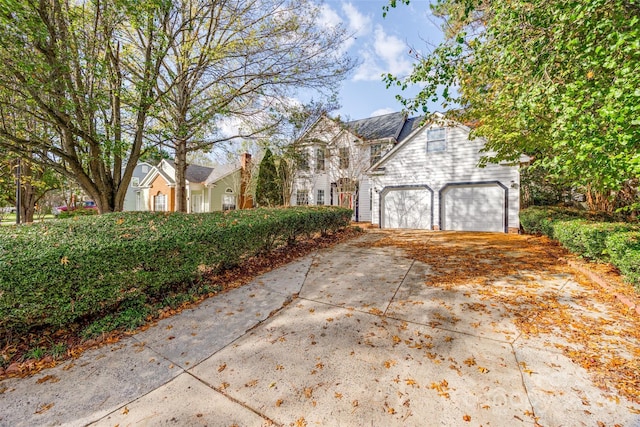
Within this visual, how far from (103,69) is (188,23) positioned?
2.89m

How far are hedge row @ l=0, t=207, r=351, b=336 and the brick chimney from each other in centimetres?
1528

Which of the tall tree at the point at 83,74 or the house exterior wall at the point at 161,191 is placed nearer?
the tall tree at the point at 83,74

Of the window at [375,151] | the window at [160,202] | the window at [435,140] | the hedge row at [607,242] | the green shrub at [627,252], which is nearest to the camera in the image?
the green shrub at [627,252]

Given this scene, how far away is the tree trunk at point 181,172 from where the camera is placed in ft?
25.3

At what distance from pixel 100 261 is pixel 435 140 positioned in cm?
1307

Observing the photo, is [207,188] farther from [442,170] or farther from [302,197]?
[442,170]

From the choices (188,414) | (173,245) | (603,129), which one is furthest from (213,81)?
(603,129)

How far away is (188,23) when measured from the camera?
22.2 ft

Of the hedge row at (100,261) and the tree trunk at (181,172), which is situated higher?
the tree trunk at (181,172)

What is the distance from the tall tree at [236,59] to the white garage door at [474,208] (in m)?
7.83

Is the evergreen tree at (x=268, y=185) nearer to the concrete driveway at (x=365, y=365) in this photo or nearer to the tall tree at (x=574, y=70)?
Result: the concrete driveway at (x=365, y=365)

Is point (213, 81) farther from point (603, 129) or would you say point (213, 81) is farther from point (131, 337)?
point (603, 129)

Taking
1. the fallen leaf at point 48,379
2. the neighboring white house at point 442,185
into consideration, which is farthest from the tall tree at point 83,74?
the neighboring white house at point 442,185

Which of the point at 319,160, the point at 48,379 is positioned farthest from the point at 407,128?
the point at 48,379
